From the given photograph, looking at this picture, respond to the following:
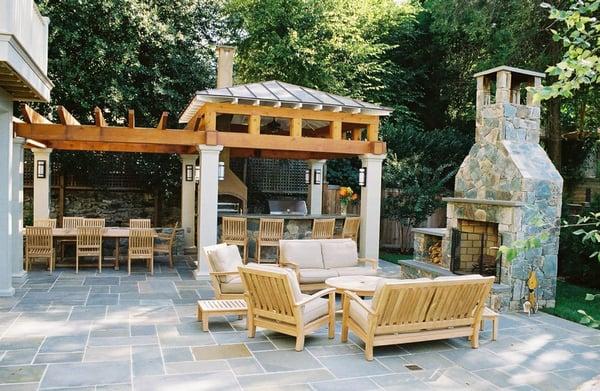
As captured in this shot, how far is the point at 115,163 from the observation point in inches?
635

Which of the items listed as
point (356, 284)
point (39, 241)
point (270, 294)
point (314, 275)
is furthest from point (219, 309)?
point (39, 241)

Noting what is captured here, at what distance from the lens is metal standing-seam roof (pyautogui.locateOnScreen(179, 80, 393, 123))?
32.1 feet

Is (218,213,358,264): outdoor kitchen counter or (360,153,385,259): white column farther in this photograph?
(218,213,358,264): outdoor kitchen counter

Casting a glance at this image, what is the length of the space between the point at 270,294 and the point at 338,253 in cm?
302

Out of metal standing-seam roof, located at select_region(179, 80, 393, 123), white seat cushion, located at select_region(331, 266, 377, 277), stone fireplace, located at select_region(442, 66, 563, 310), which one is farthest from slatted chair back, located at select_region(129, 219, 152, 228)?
stone fireplace, located at select_region(442, 66, 563, 310)

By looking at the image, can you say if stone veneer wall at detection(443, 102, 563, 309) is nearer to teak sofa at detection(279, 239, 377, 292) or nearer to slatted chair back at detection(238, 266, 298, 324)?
teak sofa at detection(279, 239, 377, 292)

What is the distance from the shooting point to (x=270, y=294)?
19.2 ft

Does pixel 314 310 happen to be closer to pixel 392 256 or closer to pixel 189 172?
pixel 392 256

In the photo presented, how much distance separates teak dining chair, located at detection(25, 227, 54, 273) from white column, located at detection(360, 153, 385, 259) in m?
6.30

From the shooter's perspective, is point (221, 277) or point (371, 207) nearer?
point (221, 277)

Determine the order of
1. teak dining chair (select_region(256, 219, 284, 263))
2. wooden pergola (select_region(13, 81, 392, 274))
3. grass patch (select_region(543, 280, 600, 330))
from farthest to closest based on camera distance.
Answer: teak dining chair (select_region(256, 219, 284, 263)) → wooden pergola (select_region(13, 81, 392, 274)) → grass patch (select_region(543, 280, 600, 330))

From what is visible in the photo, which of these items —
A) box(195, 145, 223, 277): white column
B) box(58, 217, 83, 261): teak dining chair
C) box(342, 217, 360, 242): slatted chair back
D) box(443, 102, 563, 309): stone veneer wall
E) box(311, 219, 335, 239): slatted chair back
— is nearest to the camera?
box(443, 102, 563, 309): stone veneer wall

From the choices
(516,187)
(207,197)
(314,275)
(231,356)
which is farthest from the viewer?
(207,197)

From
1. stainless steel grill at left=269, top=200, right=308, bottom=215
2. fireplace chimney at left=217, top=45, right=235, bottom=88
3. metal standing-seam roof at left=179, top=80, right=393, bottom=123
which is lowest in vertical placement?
stainless steel grill at left=269, top=200, right=308, bottom=215
